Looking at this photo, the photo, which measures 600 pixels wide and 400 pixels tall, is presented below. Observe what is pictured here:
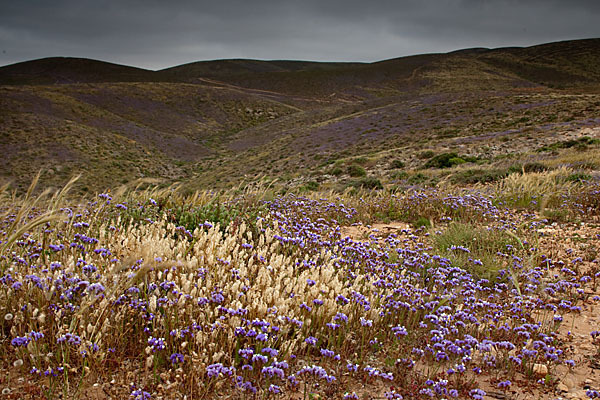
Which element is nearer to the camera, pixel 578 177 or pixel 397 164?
pixel 578 177

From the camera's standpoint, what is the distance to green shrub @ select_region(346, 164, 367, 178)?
68.6 feet

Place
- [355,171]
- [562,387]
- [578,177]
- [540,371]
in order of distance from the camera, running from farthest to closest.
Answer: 1. [355,171]
2. [578,177]
3. [540,371]
4. [562,387]

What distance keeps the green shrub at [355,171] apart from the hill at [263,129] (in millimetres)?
391

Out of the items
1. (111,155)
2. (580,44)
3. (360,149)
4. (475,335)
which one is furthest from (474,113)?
(580,44)

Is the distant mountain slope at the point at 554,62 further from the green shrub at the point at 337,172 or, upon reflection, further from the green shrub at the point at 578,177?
the green shrub at the point at 578,177

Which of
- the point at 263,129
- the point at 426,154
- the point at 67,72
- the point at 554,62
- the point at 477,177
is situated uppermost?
the point at 67,72

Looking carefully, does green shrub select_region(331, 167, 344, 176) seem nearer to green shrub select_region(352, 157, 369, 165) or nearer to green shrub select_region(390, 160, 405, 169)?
green shrub select_region(352, 157, 369, 165)

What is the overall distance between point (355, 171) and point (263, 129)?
115ft

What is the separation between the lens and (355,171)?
21.4 meters

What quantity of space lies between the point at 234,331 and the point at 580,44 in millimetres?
131348

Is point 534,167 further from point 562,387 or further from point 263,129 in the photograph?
point 263,129

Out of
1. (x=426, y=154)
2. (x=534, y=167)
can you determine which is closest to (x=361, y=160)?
(x=426, y=154)

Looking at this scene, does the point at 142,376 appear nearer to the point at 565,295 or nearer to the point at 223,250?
the point at 223,250

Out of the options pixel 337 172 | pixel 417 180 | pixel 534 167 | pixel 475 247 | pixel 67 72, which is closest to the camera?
pixel 475 247
